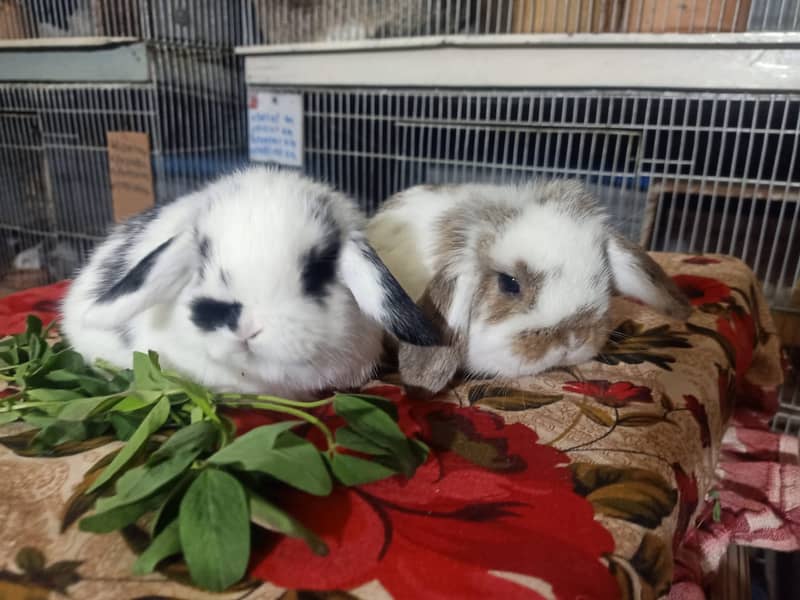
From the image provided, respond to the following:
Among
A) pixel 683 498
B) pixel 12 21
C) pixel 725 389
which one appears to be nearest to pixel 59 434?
pixel 683 498

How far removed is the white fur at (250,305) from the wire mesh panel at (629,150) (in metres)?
0.88

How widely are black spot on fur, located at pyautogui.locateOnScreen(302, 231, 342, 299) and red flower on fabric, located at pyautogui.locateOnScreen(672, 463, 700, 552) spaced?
43cm

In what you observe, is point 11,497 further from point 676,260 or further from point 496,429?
point 676,260

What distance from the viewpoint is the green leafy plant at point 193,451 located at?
0.44m

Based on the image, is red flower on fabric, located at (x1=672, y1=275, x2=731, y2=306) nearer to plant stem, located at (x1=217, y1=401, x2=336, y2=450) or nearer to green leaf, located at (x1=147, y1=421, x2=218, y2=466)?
plant stem, located at (x1=217, y1=401, x2=336, y2=450)

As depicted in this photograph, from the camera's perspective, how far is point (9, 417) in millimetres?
652

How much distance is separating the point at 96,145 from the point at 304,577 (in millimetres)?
1796

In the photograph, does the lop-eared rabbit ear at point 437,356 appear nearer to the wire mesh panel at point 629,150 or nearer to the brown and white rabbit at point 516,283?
the brown and white rabbit at point 516,283

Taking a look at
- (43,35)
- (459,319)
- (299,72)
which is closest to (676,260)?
(459,319)

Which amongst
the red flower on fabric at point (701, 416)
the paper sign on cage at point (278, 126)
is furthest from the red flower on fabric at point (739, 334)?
the paper sign on cage at point (278, 126)

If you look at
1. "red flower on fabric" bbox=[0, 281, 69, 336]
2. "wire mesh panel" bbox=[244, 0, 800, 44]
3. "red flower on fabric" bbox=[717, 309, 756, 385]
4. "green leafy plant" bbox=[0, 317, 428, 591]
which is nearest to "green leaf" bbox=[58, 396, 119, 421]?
"green leafy plant" bbox=[0, 317, 428, 591]

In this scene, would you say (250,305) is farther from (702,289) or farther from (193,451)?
(702,289)

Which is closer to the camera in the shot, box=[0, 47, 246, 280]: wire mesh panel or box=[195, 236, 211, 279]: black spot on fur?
box=[195, 236, 211, 279]: black spot on fur

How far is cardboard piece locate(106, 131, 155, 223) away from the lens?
1766mm
